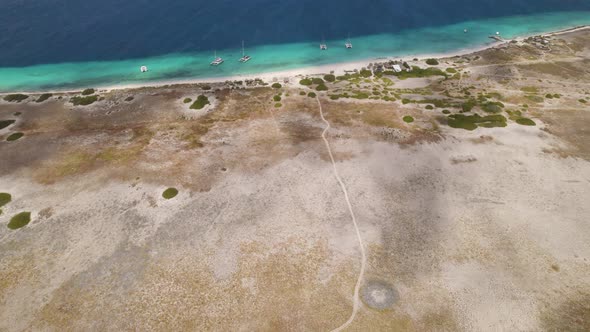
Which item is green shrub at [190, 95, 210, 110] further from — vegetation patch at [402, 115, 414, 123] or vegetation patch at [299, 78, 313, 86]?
vegetation patch at [402, 115, 414, 123]

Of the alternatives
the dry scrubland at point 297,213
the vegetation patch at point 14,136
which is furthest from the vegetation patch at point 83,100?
the vegetation patch at point 14,136

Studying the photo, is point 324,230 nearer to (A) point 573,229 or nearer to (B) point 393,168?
(B) point 393,168

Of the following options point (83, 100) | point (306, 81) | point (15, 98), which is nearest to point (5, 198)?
point (83, 100)

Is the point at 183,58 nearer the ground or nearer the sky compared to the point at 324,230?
nearer the sky

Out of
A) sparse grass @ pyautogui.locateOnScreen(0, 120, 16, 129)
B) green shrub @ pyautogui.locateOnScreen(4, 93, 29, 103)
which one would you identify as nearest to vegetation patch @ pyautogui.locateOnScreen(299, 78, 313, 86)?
sparse grass @ pyautogui.locateOnScreen(0, 120, 16, 129)

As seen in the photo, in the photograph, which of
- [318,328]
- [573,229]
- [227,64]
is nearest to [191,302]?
[318,328]

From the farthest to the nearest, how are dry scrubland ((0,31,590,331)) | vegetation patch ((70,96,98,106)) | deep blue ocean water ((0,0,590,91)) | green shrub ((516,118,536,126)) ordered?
1. deep blue ocean water ((0,0,590,91))
2. vegetation patch ((70,96,98,106))
3. green shrub ((516,118,536,126))
4. dry scrubland ((0,31,590,331))

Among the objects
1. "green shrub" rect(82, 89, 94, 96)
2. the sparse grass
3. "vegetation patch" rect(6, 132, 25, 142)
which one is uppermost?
"green shrub" rect(82, 89, 94, 96)

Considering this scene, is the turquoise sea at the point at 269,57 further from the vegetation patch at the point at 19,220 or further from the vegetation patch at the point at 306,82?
the vegetation patch at the point at 19,220
